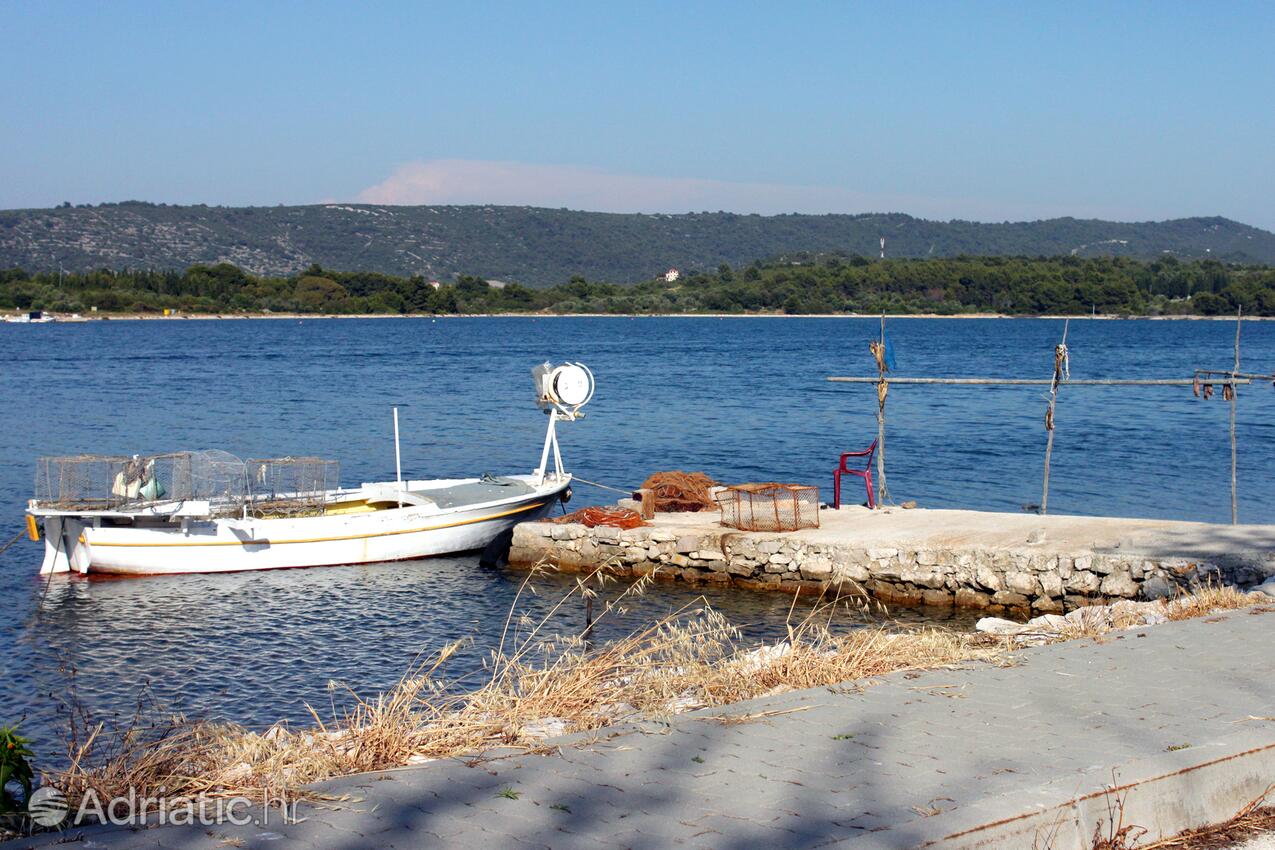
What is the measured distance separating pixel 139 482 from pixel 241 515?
1.59m

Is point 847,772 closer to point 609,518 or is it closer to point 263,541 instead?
point 609,518

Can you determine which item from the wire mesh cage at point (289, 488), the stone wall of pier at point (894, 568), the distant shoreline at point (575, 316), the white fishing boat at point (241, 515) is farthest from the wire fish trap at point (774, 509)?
the distant shoreline at point (575, 316)

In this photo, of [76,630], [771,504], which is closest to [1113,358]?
[771,504]

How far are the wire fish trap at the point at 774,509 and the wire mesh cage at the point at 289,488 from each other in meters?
6.60

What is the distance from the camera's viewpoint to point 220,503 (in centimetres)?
1984

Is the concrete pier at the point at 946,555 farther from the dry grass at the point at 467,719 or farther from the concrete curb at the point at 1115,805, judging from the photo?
the concrete curb at the point at 1115,805

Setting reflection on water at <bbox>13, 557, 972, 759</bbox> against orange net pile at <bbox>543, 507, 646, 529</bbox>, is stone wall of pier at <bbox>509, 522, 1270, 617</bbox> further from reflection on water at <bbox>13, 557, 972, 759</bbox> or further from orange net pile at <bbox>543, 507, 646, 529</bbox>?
reflection on water at <bbox>13, 557, 972, 759</bbox>

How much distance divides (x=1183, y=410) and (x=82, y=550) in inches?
1572

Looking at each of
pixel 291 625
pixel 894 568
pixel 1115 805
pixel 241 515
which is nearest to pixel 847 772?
pixel 1115 805

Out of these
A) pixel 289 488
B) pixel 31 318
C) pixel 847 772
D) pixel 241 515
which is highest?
pixel 847 772

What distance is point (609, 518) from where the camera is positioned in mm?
18734
